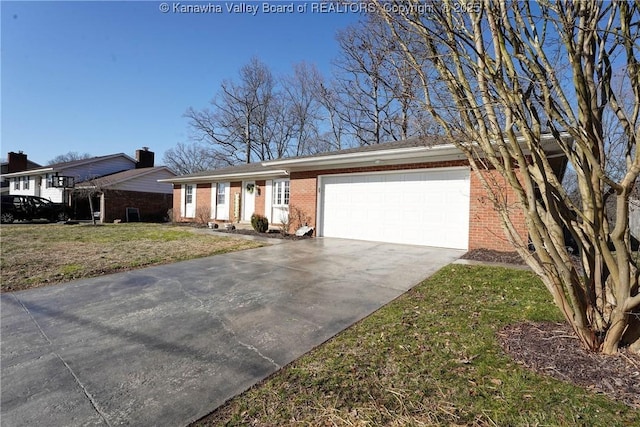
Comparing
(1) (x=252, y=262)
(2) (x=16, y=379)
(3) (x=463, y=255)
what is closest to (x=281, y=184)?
(1) (x=252, y=262)

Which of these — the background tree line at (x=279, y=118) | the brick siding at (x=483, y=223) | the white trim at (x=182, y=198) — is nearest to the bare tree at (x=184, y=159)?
the background tree line at (x=279, y=118)

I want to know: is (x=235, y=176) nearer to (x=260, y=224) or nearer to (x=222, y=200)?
(x=222, y=200)

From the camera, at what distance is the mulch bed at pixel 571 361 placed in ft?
7.00

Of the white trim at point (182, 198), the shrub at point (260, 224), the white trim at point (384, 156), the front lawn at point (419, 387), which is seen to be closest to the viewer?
the front lawn at point (419, 387)

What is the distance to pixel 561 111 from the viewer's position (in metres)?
2.75

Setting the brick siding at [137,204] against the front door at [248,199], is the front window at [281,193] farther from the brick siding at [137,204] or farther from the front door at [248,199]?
the brick siding at [137,204]

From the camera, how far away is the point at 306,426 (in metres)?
1.89

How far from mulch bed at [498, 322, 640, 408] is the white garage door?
5147mm

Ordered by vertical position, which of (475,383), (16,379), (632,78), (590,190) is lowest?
(16,379)

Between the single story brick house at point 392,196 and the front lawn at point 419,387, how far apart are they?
3.95 metres

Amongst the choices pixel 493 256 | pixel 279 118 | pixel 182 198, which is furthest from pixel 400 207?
pixel 279 118

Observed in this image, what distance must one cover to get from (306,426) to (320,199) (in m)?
9.51

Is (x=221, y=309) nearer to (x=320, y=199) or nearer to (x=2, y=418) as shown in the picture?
(x=2, y=418)

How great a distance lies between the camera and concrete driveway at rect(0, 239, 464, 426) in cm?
218
